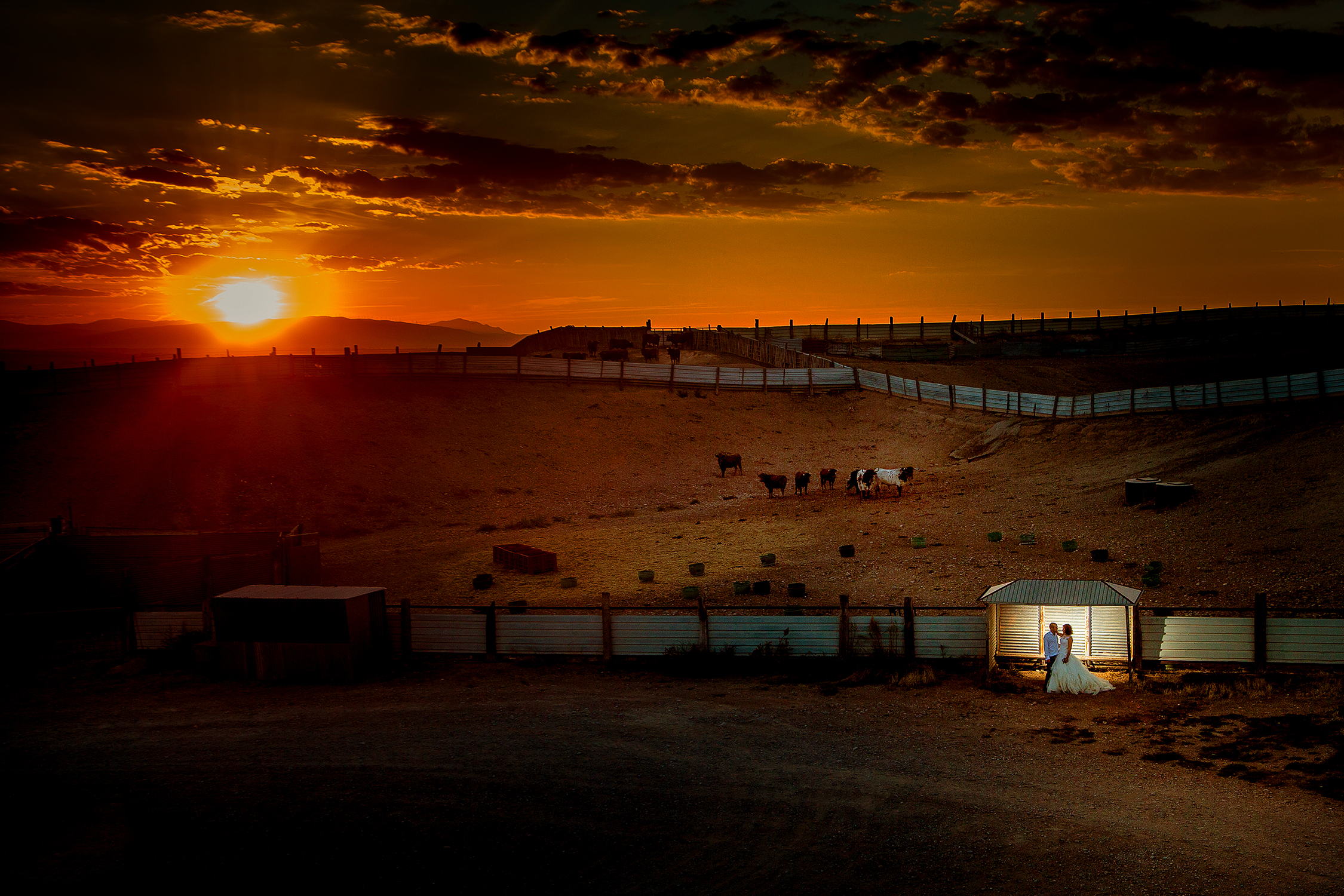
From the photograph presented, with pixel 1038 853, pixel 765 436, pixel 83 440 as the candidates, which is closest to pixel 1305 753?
pixel 1038 853

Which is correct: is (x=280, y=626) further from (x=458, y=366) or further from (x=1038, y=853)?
(x=458, y=366)

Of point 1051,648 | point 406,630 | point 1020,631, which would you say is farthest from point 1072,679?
point 406,630

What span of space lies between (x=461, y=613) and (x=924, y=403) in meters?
33.5

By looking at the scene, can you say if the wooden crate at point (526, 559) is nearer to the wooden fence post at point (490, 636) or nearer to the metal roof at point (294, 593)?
the wooden fence post at point (490, 636)

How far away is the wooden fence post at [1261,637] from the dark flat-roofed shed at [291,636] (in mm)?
17352

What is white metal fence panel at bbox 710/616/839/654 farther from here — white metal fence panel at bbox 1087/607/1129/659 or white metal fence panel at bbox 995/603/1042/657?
white metal fence panel at bbox 1087/607/1129/659

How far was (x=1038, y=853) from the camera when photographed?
399 inches

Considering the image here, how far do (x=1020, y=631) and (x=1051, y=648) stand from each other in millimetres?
1352

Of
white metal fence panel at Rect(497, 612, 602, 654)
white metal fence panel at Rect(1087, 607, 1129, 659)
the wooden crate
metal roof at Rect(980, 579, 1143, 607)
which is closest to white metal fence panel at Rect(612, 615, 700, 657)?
white metal fence panel at Rect(497, 612, 602, 654)

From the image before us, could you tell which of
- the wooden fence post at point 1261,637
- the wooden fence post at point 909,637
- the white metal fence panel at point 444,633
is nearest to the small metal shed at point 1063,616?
the wooden fence post at point 909,637

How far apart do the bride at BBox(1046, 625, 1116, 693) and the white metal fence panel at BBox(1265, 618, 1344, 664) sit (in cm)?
313

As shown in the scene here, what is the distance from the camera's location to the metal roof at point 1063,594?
16141 mm

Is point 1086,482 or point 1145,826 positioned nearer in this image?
point 1145,826

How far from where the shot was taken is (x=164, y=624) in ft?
63.2
